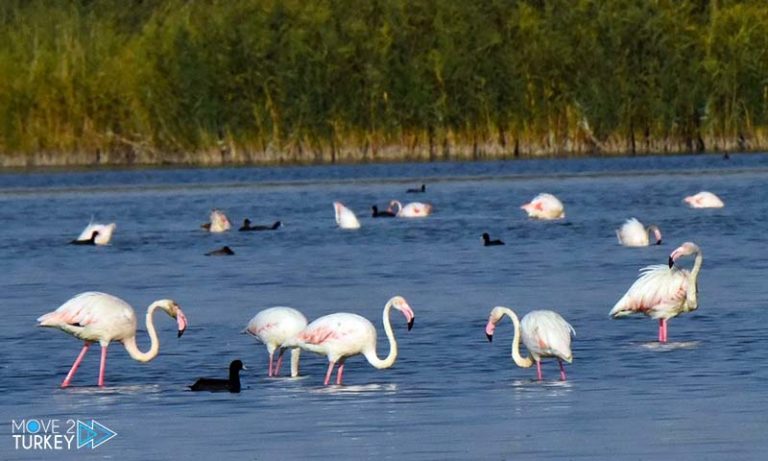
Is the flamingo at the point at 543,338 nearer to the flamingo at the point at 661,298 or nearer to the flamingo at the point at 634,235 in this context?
the flamingo at the point at 661,298

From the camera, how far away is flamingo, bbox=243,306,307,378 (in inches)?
575

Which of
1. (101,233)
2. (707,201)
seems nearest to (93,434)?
(101,233)

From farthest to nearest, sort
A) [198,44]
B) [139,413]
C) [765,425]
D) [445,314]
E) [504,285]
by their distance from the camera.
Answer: [198,44]
[504,285]
[445,314]
[139,413]
[765,425]

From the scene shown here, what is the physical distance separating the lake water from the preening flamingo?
72 mm

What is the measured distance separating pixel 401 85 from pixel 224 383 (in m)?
41.0

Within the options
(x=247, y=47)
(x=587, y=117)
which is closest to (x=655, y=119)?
(x=587, y=117)

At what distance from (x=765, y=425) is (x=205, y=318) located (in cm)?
839

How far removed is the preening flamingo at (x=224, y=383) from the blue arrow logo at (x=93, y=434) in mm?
1168

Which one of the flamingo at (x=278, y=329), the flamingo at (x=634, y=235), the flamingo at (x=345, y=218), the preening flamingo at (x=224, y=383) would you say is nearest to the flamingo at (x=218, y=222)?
the flamingo at (x=345, y=218)

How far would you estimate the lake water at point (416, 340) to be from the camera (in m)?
11.5

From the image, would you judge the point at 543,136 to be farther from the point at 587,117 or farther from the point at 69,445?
the point at 69,445

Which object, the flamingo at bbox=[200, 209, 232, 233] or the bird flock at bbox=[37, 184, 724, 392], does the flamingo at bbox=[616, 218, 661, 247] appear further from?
the bird flock at bbox=[37, 184, 724, 392]

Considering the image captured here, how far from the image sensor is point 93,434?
12016 millimetres

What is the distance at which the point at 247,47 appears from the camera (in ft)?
185
